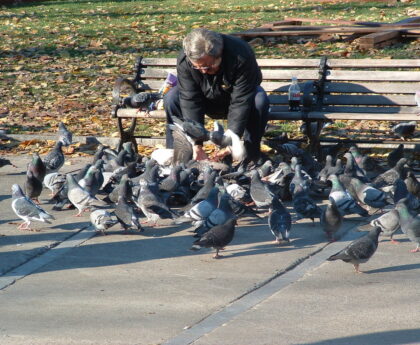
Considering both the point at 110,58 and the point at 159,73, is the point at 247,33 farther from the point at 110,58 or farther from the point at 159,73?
the point at 159,73

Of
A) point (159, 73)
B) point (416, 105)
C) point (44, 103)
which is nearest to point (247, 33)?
point (44, 103)

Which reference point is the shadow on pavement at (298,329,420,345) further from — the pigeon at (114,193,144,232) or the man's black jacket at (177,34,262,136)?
the man's black jacket at (177,34,262,136)

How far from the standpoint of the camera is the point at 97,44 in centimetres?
1748

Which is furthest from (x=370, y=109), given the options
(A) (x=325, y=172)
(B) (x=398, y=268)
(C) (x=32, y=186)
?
(C) (x=32, y=186)

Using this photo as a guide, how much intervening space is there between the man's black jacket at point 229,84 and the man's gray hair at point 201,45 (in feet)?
1.18

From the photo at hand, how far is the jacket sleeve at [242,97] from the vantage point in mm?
8172

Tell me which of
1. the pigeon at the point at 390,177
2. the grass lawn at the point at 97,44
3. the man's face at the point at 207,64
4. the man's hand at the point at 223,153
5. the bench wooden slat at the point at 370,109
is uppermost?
the man's face at the point at 207,64

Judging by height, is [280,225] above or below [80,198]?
above

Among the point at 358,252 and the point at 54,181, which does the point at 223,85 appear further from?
the point at 358,252

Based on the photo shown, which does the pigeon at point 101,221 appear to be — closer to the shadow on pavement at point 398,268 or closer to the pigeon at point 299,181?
the pigeon at point 299,181

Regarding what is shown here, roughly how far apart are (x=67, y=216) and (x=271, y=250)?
209 cm

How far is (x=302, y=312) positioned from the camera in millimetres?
5027

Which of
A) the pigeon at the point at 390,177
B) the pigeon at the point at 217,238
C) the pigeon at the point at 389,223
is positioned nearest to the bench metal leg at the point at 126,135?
the pigeon at the point at 390,177

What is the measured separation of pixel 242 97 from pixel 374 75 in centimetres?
223
